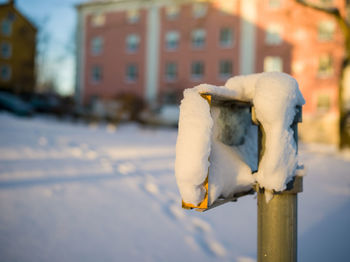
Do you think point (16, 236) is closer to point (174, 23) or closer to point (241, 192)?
point (241, 192)

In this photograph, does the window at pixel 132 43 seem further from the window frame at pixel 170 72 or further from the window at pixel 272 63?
the window at pixel 272 63

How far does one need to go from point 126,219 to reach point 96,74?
24933 mm

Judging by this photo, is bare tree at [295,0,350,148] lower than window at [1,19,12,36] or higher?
lower

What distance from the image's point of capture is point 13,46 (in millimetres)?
32375

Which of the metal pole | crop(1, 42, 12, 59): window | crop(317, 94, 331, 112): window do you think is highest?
crop(1, 42, 12, 59): window

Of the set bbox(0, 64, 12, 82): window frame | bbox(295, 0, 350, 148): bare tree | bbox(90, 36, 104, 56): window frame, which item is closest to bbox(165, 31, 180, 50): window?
bbox(90, 36, 104, 56): window frame

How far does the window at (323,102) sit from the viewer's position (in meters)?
18.0

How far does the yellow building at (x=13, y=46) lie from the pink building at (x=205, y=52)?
420 inches

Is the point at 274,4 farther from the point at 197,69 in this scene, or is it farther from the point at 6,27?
the point at 6,27

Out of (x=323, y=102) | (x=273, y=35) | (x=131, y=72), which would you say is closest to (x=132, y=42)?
(x=131, y=72)

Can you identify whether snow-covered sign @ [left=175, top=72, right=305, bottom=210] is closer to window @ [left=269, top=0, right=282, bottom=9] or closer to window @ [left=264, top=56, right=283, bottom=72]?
window @ [left=264, top=56, right=283, bottom=72]

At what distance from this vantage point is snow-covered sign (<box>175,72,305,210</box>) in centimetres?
108

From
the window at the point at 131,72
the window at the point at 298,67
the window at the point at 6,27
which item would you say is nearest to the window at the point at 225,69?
the window at the point at 298,67

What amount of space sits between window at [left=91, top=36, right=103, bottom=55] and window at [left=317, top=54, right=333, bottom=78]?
63.6ft
